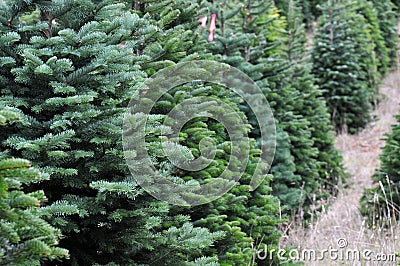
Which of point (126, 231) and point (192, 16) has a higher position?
point (192, 16)

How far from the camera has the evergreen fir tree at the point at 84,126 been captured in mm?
2402

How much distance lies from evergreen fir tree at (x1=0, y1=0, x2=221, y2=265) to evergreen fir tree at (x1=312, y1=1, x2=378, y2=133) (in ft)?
23.0

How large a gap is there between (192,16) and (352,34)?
21.2ft

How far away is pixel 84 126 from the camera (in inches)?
98.4

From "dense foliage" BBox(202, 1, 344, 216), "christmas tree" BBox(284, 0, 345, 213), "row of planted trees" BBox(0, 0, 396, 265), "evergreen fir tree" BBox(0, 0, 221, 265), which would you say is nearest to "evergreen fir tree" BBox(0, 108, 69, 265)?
"row of planted trees" BBox(0, 0, 396, 265)

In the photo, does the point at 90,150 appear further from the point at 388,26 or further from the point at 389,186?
the point at 388,26

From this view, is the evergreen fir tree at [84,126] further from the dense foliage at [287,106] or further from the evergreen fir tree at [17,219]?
the dense foliage at [287,106]

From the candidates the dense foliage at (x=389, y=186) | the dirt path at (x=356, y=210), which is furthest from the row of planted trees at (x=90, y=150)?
the dense foliage at (x=389, y=186)

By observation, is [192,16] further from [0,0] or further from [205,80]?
[0,0]

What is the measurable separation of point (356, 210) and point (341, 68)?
4.29 metres

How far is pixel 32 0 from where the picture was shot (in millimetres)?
2570

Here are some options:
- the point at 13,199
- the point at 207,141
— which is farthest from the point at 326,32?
the point at 13,199

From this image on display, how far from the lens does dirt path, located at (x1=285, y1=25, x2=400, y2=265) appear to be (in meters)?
4.13

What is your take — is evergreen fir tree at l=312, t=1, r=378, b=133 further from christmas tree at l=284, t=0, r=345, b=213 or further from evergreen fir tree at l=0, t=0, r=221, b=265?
evergreen fir tree at l=0, t=0, r=221, b=265
